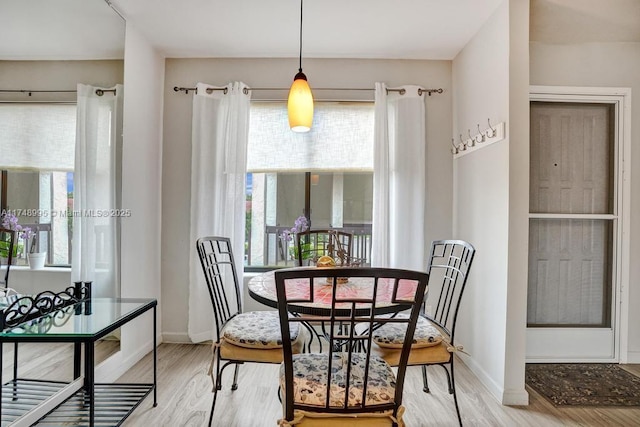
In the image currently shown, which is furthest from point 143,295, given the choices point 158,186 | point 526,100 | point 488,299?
point 526,100

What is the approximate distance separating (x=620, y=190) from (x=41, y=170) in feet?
12.7

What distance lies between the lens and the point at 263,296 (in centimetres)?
162

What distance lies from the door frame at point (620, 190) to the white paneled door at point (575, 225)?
19 millimetres

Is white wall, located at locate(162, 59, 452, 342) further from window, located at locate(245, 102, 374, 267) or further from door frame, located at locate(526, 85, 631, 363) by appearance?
door frame, located at locate(526, 85, 631, 363)

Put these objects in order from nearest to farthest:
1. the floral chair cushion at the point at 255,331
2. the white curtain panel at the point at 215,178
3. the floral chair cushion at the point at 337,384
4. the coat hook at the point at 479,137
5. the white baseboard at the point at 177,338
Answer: the floral chair cushion at the point at 337,384 < the floral chair cushion at the point at 255,331 < the coat hook at the point at 479,137 < the white curtain panel at the point at 215,178 < the white baseboard at the point at 177,338

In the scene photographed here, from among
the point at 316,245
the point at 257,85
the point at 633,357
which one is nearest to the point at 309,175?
the point at 316,245

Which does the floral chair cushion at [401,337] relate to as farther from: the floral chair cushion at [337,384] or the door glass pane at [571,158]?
the door glass pane at [571,158]

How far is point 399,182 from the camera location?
9.69ft

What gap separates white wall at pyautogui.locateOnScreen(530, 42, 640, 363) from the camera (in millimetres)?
2652

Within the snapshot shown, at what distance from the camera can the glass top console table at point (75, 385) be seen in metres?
1.49

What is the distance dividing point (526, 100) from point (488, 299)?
132cm

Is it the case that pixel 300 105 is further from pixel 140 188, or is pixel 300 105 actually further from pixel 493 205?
pixel 140 188

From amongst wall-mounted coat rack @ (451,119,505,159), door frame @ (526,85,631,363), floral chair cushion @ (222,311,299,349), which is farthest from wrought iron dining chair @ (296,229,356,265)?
door frame @ (526,85,631,363)

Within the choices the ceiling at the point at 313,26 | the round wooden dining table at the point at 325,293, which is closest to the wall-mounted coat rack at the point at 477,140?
the ceiling at the point at 313,26
